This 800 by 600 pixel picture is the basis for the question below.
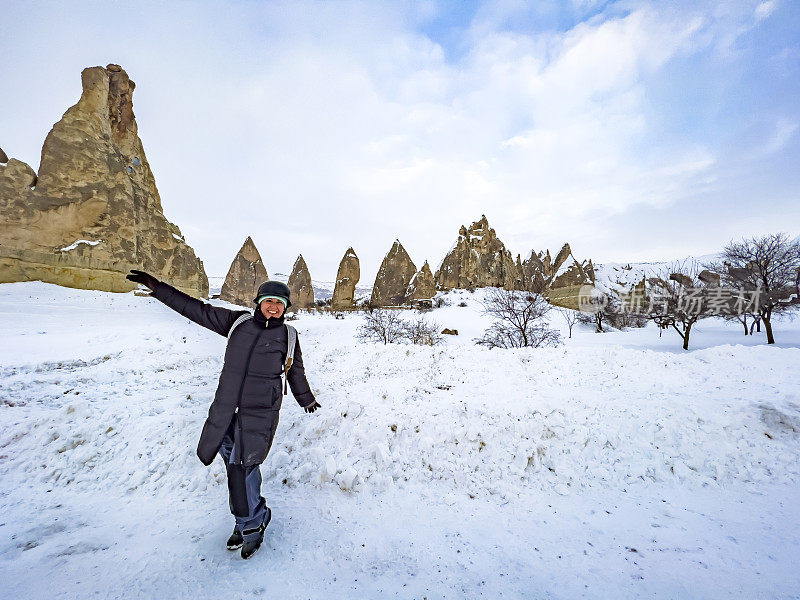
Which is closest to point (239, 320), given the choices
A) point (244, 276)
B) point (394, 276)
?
point (244, 276)

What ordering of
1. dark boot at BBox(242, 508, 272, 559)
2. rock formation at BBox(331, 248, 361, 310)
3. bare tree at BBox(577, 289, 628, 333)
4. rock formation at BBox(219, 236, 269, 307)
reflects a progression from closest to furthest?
dark boot at BBox(242, 508, 272, 559), bare tree at BBox(577, 289, 628, 333), rock formation at BBox(219, 236, 269, 307), rock formation at BBox(331, 248, 361, 310)

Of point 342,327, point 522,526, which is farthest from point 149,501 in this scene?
point 342,327

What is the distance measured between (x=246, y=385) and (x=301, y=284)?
42.5 metres

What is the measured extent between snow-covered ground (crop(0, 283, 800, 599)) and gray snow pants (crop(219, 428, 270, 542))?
0.75ft

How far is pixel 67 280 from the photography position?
12.9 m

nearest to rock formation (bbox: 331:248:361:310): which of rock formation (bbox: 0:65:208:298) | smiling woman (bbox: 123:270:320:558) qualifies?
rock formation (bbox: 0:65:208:298)

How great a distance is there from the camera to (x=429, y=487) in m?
3.65

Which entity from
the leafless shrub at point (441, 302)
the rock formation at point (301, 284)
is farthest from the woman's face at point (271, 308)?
the rock formation at point (301, 284)

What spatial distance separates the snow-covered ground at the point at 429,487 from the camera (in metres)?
2.35

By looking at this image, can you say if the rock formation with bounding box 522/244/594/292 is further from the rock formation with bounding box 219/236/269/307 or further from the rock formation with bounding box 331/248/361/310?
the rock formation with bounding box 219/236/269/307

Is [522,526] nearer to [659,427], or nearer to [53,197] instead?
[659,427]

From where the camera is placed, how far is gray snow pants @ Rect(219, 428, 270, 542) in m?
2.52

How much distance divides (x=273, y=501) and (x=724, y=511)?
Result: 4726mm

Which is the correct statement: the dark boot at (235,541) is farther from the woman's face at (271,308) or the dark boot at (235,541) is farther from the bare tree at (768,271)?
the bare tree at (768,271)
